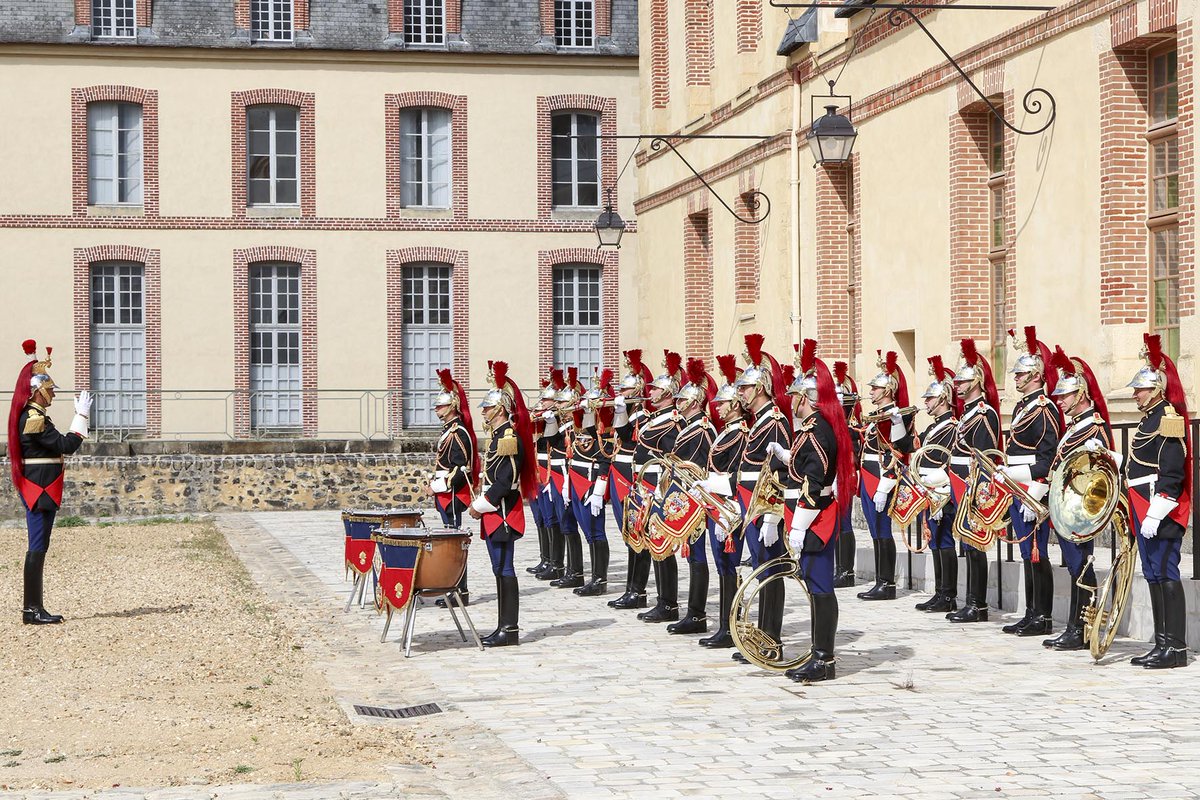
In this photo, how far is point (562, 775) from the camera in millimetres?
7230

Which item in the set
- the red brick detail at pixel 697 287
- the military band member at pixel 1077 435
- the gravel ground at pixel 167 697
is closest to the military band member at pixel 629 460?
the gravel ground at pixel 167 697

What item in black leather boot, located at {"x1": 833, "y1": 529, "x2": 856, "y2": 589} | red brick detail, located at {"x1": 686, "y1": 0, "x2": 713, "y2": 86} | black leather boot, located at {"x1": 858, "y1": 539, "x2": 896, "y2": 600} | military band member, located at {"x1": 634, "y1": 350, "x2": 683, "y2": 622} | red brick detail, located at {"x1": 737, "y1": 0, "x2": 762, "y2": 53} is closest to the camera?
military band member, located at {"x1": 634, "y1": 350, "x2": 683, "y2": 622}

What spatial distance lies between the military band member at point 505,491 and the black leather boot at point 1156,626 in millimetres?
3959

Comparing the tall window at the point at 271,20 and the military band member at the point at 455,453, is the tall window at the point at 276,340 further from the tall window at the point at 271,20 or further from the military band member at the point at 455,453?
the military band member at the point at 455,453

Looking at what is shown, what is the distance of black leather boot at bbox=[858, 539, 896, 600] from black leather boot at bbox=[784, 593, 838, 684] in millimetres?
3920

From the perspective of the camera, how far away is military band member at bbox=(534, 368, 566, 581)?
1548 cm

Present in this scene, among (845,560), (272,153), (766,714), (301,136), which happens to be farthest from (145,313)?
(766,714)

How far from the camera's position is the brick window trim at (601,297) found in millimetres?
33250

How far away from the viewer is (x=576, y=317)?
1329 inches

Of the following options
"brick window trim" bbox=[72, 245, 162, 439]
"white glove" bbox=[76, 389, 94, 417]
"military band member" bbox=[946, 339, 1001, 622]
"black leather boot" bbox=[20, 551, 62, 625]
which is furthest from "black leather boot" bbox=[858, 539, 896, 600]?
"brick window trim" bbox=[72, 245, 162, 439]

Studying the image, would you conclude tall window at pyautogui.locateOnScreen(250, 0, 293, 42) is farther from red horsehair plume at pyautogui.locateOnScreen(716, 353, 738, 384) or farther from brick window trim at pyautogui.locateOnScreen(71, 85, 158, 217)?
red horsehair plume at pyautogui.locateOnScreen(716, 353, 738, 384)

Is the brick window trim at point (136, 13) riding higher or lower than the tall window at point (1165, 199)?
higher

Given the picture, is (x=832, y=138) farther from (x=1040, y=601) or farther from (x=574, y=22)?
(x=574, y=22)

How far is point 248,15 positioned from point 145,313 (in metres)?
5.96
